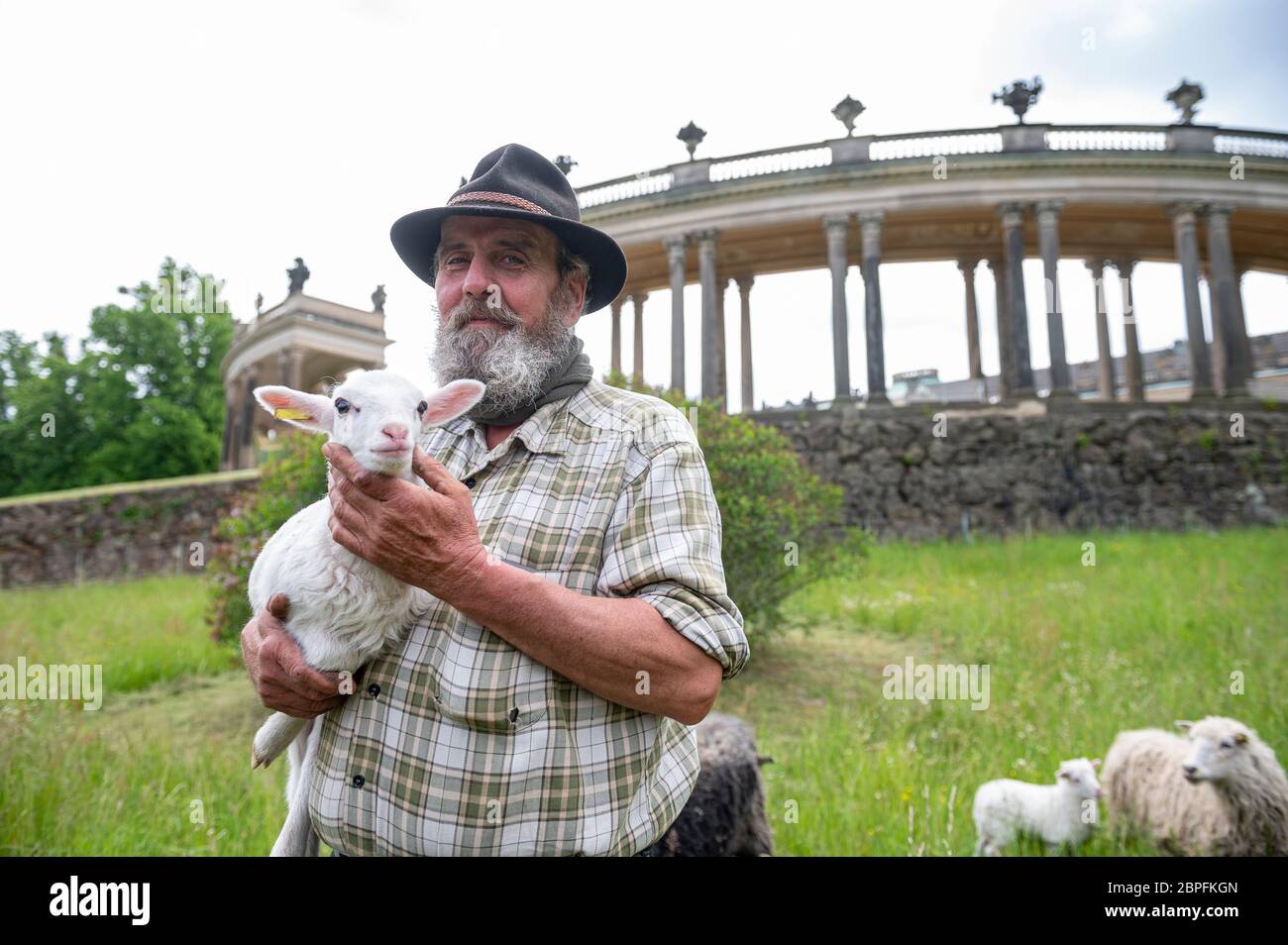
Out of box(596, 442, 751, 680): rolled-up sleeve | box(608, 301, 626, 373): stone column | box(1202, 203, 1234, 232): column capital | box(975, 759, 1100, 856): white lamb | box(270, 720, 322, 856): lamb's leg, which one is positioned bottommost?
box(975, 759, 1100, 856): white lamb

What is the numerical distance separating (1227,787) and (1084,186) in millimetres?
25725

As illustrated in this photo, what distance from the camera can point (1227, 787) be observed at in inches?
150

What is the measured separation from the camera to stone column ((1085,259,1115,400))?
26.9 meters

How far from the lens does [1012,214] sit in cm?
2336

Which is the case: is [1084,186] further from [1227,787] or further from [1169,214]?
[1227,787]

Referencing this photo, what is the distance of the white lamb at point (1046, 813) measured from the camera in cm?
413

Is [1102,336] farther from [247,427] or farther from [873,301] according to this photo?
[247,427]

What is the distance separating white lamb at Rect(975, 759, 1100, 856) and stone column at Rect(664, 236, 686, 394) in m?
21.4

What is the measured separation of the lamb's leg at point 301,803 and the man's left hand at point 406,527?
2.28 ft

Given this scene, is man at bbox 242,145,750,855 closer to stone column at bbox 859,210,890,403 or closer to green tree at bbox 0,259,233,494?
stone column at bbox 859,210,890,403

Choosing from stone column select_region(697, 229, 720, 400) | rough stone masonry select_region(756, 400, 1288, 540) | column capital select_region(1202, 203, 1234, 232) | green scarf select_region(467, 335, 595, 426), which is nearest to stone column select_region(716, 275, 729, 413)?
stone column select_region(697, 229, 720, 400)

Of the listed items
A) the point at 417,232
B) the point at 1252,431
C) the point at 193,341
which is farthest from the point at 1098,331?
the point at 193,341

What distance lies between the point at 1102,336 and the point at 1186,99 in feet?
27.5

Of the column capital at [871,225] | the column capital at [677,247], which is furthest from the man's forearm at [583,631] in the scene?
the column capital at [677,247]
